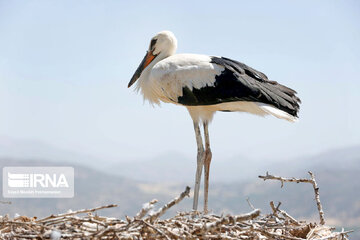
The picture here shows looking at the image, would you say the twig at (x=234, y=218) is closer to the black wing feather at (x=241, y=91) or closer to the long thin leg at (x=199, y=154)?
the black wing feather at (x=241, y=91)

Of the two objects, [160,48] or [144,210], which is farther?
[160,48]

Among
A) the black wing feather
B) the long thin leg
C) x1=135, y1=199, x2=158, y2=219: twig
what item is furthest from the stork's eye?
x1=135, y1=199, x2=158, y2=219: twig

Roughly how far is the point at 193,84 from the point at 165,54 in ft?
2.64

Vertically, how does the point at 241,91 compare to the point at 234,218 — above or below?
above

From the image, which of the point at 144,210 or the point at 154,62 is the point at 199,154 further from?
the point at 144,210

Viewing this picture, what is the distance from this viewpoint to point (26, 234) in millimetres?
3568

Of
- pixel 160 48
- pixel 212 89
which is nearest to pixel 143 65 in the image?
pixel 160 48

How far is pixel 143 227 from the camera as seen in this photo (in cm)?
338

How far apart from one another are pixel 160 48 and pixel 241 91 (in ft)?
4.03

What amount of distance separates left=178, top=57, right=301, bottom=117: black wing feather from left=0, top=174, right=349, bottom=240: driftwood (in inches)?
72.6

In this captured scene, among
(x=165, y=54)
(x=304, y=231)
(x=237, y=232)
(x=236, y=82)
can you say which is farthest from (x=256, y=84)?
(x=237, y=232)

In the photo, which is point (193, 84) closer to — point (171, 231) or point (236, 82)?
point (236, 82)

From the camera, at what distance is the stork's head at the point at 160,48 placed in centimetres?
654

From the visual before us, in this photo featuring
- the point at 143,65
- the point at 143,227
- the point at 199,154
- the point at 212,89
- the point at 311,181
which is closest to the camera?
the point at 143,227
